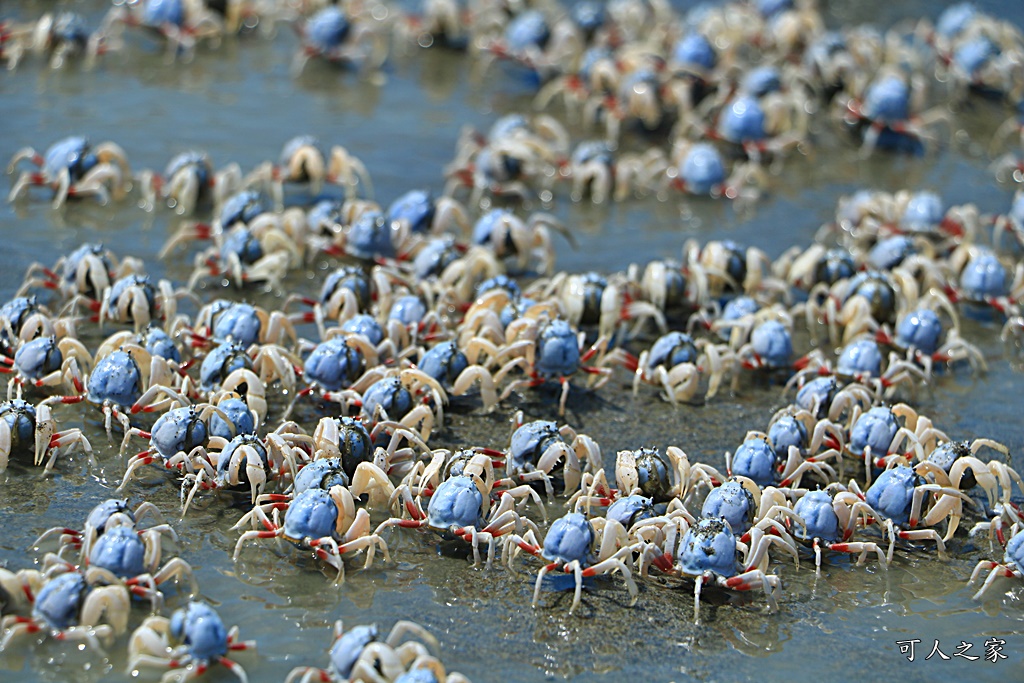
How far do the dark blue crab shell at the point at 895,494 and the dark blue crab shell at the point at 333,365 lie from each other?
365 cm

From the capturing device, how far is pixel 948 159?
49.3 feet

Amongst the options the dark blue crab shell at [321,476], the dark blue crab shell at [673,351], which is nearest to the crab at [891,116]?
the dark blue crab shell at [673,351]

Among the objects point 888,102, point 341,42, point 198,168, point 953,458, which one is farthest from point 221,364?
point 888,102

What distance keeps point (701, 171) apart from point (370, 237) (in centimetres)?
369

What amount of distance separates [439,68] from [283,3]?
2.13 meters

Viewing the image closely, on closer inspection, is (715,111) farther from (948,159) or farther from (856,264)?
(856,264)

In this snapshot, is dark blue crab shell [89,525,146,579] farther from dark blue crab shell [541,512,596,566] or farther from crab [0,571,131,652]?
dark blue crab shell [541,512,596,566]

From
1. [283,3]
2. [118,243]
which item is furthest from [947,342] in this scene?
[283,3]

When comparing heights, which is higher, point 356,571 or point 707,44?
point 707,44

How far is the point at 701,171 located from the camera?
13.6m

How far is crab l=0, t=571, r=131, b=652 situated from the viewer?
23.8 ft

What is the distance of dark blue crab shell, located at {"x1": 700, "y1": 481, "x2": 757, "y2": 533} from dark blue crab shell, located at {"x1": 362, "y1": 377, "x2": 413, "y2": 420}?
2243 mm

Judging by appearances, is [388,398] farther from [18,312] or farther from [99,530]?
[18,312]

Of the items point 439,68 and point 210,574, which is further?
point 439,68
